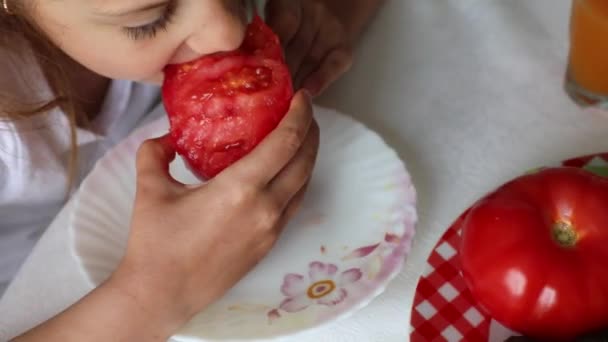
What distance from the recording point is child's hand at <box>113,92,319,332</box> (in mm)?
689

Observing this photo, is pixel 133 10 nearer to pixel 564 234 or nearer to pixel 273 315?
pixel 273 315

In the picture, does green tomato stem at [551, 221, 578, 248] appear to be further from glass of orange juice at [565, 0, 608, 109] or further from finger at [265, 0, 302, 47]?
finger at [265, 0, 302, 47]

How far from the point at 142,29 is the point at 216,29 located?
0.23ft

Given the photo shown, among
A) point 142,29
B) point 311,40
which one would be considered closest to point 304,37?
point 311,40

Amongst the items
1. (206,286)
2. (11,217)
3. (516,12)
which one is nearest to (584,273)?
(206,286)

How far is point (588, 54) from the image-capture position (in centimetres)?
86

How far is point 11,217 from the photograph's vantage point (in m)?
0.98

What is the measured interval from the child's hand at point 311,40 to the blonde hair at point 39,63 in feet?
0.89

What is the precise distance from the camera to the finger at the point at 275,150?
684mm

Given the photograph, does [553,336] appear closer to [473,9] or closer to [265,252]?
[265,252]

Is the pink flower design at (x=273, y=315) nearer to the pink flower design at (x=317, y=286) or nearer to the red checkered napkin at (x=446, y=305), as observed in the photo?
the pink flower design at (x=317, y=286)

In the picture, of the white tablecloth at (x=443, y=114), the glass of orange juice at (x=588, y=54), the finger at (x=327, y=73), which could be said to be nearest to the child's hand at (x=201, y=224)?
the white tablecloth at (x=443, y=114)

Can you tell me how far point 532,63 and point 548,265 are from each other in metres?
0.36

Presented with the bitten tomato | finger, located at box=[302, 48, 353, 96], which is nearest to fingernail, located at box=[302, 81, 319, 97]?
finger, located at box=[302, 48, 353, 96]
